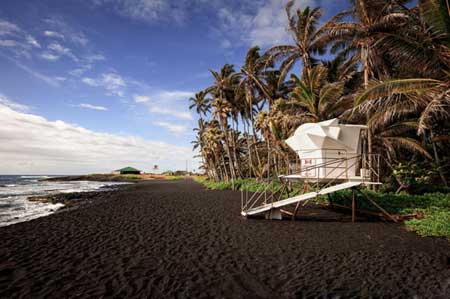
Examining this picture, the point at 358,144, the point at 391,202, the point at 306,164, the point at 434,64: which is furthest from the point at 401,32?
the point at 391,202

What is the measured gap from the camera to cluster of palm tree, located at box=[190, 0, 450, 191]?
967 centimetres

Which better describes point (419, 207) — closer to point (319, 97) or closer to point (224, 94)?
point (319, 97)

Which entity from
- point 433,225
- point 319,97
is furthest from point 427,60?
point 319,97

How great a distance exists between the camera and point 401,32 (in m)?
10.0

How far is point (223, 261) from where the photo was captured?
6910 millimetres

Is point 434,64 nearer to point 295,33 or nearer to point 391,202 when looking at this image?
point 391,202

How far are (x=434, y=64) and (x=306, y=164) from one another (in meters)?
6.86

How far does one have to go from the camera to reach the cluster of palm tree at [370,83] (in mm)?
9672

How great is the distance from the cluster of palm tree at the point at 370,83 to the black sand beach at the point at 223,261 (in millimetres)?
4184

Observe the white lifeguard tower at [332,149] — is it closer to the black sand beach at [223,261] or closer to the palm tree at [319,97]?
the black sand beach at [223,261]

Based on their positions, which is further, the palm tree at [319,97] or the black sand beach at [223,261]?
the palm tree at [319,97]

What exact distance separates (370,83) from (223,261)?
32.5 ft

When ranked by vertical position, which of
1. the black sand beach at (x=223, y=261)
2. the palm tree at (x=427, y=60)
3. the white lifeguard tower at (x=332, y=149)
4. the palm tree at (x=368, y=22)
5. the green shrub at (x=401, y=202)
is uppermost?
the palm tree at (x=368, y=22)

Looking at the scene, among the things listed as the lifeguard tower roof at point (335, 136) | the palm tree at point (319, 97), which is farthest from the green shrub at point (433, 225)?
the palm tree at point (319, 97)
